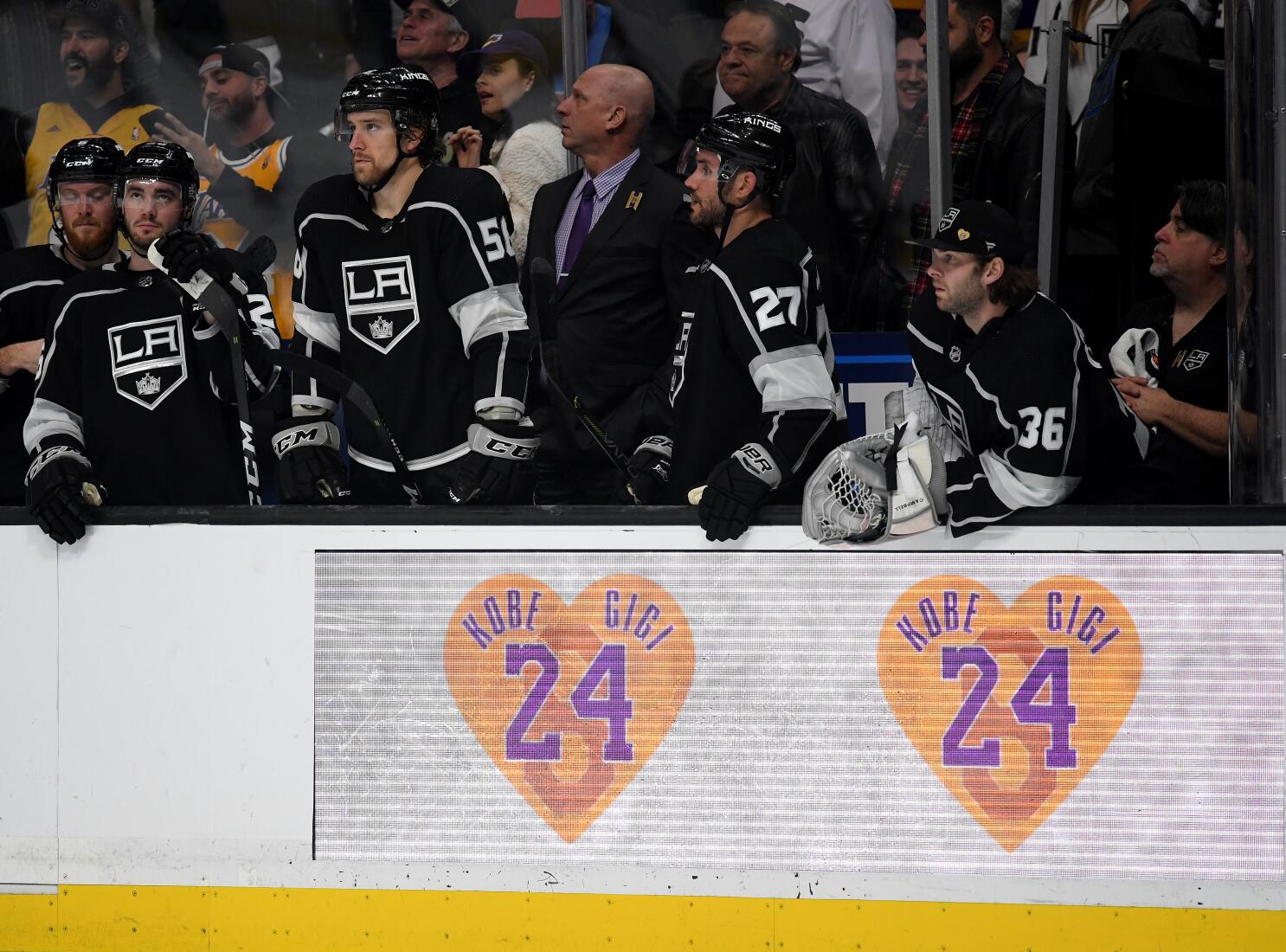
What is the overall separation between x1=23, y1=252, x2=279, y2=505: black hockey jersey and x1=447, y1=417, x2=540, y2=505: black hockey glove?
0.62 metres

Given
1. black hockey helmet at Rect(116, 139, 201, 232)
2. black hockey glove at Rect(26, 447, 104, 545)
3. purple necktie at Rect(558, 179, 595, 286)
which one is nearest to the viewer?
black hockey glove at Rect(26, 447, 104, 545)

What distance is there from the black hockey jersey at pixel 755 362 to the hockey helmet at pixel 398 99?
0.76 metres

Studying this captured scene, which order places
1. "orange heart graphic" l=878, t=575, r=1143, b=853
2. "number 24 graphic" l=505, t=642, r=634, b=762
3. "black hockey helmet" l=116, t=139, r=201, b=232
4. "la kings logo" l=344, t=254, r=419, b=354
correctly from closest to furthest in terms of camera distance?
"orange heart graphic" l=878, t=575, r=1143, b=853
"number 24 graphic" l=505, t=642, r=634, b=762
"la kings logo" l=344, t=254, r=419, b=354
"black hockey helmet" l=116, t=139, r=201, b=232

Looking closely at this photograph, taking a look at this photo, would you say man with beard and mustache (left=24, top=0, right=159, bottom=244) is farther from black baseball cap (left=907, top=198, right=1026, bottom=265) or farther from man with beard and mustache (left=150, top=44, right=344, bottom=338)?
black baseball cap (left=907, top=198, right=1026, bottom=265)

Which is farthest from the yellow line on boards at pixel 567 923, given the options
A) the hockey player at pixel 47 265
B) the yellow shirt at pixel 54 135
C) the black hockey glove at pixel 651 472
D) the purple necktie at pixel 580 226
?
the yellow shirt at pixel 54 135

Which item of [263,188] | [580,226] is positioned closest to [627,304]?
[580,226]

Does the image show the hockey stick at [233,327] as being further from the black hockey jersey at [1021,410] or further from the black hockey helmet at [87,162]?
the black hockey jersey at [1021,410]

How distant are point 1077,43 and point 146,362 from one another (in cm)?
276

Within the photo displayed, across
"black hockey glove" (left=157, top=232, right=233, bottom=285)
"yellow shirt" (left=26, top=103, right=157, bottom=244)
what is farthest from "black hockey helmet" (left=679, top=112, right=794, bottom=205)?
"yellow shirt" (left=26, top=103, right=157, bottom=244)

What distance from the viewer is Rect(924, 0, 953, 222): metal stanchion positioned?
3941mm

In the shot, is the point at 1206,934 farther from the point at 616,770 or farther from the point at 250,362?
the point at 250,362

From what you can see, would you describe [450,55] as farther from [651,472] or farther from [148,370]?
[651,472]

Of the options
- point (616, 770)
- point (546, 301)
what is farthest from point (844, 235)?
point (616, 770)

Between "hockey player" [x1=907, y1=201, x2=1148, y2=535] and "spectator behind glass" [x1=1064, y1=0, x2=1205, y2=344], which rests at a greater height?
"spectator behind glass" [x1=1064, y1=0, x2=1205, y2=344]
